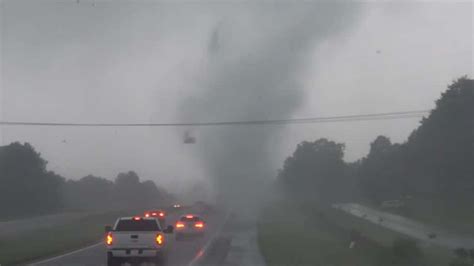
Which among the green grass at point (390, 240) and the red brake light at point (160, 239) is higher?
the red brake light at point (160, 239)

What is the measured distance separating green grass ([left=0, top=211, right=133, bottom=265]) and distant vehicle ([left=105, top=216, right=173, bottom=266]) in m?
4.80

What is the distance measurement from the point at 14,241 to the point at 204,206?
195 feet

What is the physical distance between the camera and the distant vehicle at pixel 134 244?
31.7 meters

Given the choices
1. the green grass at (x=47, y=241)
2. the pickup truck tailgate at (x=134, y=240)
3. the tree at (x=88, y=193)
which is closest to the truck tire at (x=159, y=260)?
the pickup truck tailgate at (x=134, y=240)

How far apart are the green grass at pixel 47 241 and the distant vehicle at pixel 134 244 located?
480cm

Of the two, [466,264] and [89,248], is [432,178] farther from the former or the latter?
[466,264]

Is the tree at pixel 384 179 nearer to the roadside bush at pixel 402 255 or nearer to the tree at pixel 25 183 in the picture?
the tree at pixel 25 183

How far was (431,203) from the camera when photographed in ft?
305

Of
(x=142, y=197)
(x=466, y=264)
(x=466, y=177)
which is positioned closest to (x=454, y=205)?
(x=466, y=177)

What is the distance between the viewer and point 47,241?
53.0m

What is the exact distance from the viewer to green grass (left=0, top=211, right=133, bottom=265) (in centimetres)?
3944

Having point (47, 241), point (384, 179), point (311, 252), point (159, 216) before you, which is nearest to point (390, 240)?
point (159, 216)

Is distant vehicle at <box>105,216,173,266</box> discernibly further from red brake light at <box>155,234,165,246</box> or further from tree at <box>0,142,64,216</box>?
tree at <box>0,142,64,216</box>

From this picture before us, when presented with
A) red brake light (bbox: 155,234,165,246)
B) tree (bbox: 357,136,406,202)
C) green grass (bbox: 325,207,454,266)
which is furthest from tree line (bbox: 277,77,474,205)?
red brake light (bbox: 155,234,165,246)
